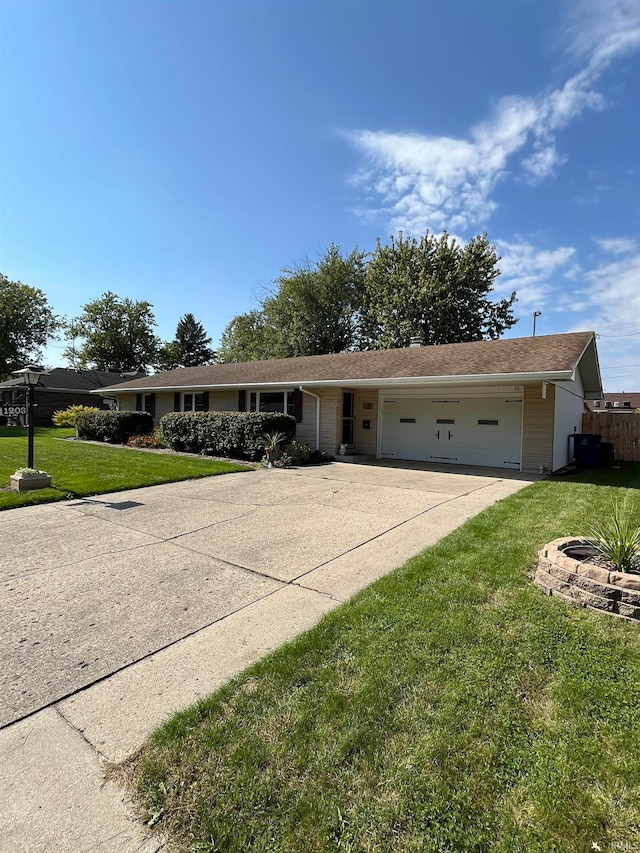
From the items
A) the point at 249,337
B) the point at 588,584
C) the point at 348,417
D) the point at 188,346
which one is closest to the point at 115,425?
the point at 348,417

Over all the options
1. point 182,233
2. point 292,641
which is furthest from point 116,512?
point 182,233

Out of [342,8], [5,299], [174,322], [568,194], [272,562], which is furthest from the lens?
[174,322]

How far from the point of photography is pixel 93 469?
10039mm

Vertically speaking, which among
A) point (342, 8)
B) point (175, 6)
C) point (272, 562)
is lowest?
point (272, 562)

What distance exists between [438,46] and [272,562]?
1142cm

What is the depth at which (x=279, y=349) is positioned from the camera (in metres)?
33.8

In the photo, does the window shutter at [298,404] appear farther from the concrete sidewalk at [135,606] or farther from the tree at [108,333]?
the tree at [108,333]

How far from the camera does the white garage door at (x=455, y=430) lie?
448 inches

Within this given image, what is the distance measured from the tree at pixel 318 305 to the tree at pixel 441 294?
398 centimetres

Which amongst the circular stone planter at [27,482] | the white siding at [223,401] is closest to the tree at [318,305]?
the white siding at [223,401]

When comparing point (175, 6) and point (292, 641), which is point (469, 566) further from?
point (175, 6)

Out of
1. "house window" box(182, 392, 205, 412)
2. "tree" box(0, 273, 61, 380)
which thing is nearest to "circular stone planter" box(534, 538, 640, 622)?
"house window" box(182, 392, 205, 412)

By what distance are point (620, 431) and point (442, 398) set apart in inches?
274

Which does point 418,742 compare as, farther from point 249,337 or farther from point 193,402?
point 249,337
